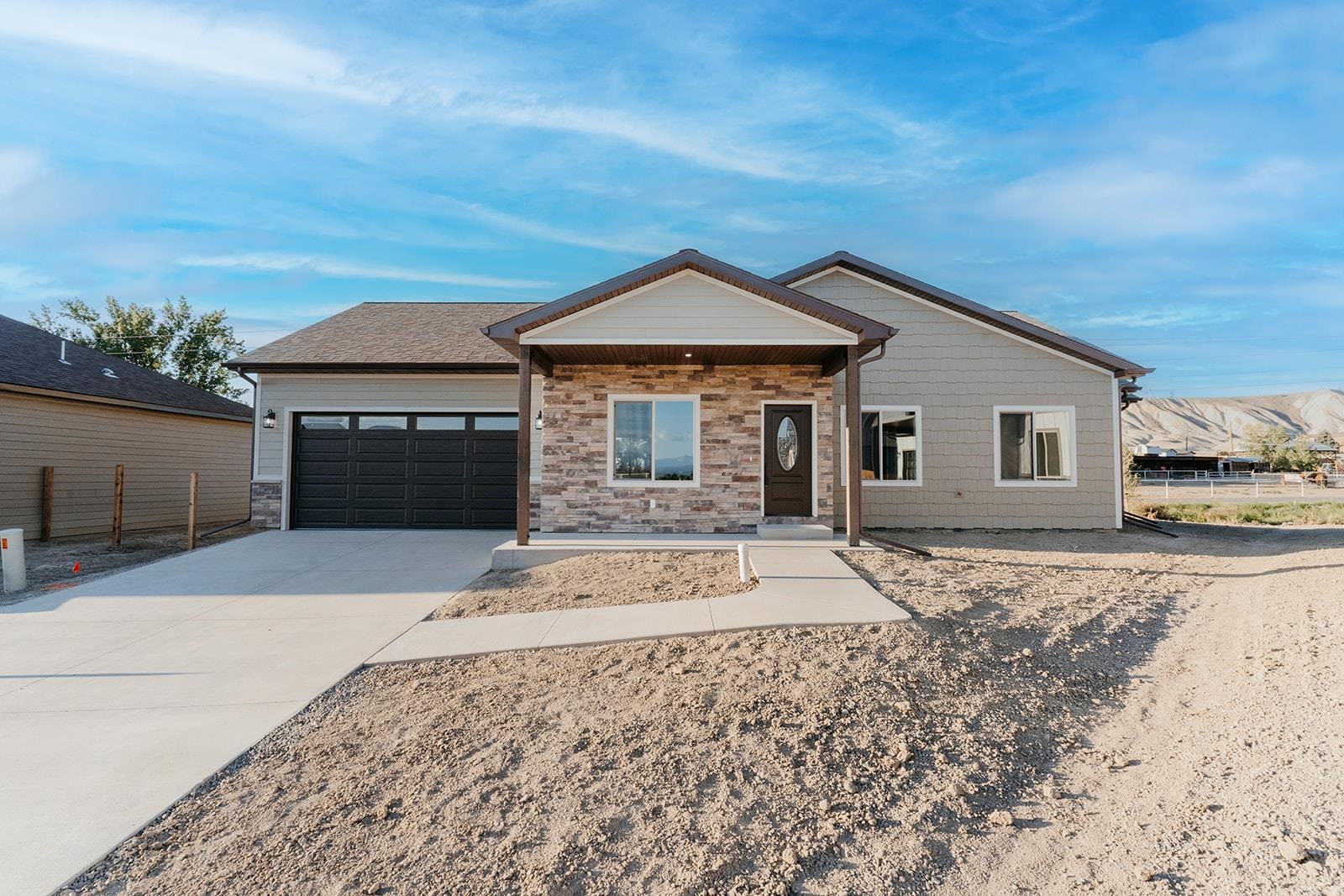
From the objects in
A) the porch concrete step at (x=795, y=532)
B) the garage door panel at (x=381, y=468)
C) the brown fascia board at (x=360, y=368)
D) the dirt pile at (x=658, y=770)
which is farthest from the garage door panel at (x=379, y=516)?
the dirt pile at (x=658, y=770)

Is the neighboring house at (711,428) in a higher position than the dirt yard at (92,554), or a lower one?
higher

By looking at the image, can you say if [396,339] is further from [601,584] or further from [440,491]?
[601,584]

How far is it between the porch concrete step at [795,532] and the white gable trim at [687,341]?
3.03 m

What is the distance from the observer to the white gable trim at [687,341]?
8.88 m

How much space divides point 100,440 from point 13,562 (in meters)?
6.41

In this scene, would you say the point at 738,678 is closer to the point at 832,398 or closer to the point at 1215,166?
the point at 832,398

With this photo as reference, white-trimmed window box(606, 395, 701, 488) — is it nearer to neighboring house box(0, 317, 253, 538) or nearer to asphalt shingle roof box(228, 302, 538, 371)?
asphalt shingle roof box(228, 302, 538, 371)

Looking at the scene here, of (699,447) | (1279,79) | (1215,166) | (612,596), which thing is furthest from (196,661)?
(1215,166)

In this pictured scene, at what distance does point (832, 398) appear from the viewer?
1100cm

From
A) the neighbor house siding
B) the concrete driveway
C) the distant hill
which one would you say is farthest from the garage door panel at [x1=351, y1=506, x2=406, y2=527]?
the distant hill

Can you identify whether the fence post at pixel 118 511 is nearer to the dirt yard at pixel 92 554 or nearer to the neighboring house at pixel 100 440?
the dirt yard at pixel 92 554

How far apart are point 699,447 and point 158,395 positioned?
12751 mm

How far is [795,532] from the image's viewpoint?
10234 mm

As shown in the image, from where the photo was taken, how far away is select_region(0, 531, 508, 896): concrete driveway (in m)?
3.12
